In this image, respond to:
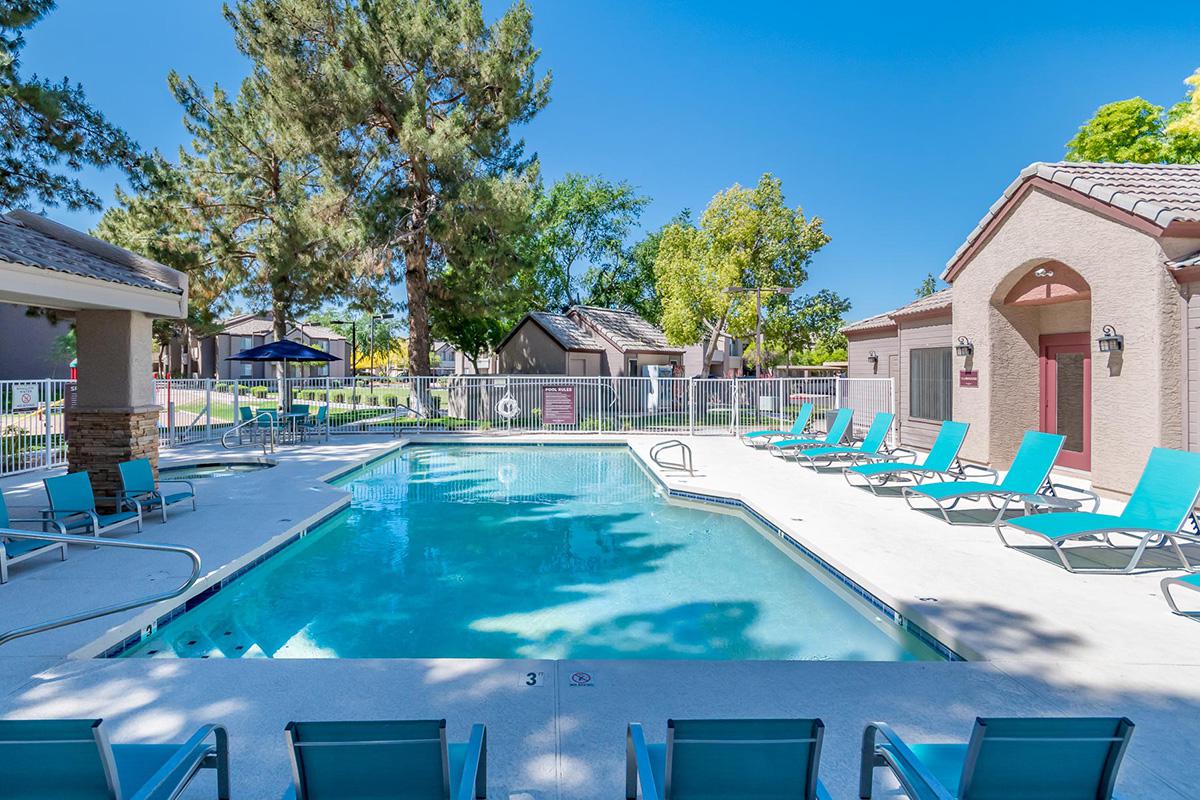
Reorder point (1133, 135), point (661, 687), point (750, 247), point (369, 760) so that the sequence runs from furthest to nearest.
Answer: point (1133, 135), point (750, 247), point (661, 687), point (369, 760)

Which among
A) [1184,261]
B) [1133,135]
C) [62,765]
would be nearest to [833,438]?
[1184,261]

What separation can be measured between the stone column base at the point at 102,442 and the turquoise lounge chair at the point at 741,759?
9112 millimetres

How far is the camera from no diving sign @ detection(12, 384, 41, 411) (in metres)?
11.7

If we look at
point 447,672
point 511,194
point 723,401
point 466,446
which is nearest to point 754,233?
point 723,401

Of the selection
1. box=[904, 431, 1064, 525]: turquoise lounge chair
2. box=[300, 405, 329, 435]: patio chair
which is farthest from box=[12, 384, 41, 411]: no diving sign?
box=[904, 431, 1064, 525]: turquoise lounge chair

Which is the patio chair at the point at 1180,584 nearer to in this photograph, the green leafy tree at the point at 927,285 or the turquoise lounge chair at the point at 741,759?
the turquoise lounge chair at the point at 741,759

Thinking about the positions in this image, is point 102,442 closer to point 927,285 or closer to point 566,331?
point 566,331

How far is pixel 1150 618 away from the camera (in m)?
4.70

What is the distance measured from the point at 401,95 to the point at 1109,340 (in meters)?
20.2

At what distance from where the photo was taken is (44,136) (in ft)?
38.6

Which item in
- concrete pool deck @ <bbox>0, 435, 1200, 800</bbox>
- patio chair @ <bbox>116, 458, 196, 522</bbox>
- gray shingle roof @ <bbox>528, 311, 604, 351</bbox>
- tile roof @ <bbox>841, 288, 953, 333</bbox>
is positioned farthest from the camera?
gray shingle roof @ <bbox>528, 311, 604, 351</bbox>

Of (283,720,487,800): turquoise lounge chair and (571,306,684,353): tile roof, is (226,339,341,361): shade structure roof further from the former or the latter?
(283,720,487,800): turquoise lounge chair

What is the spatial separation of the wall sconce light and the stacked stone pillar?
13.0 metres

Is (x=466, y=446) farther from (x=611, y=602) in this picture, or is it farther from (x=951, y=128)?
(x=951, y=128)
